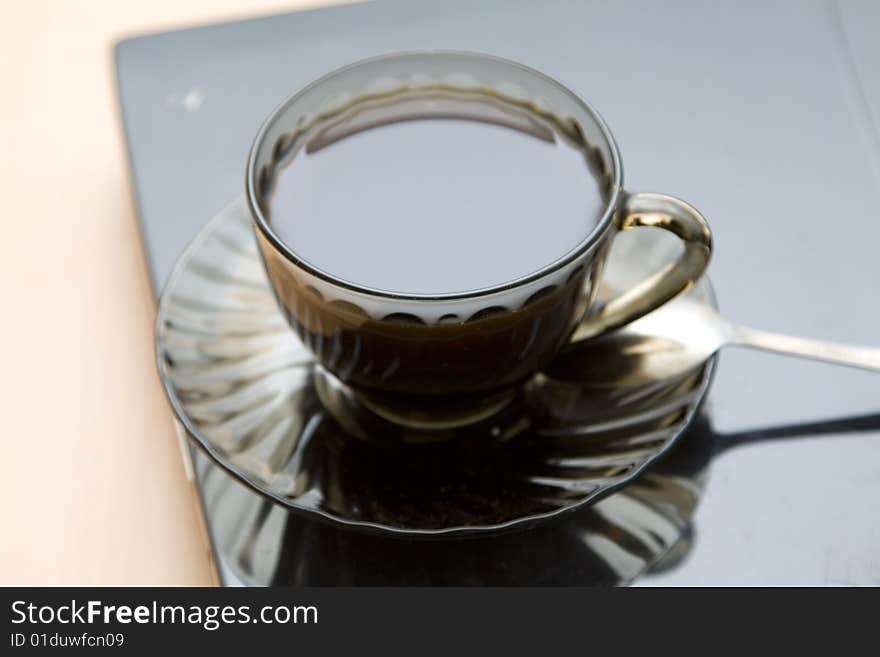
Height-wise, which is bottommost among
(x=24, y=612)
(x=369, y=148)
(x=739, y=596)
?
(x=739, y=596)

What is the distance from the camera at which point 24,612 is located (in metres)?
0.63

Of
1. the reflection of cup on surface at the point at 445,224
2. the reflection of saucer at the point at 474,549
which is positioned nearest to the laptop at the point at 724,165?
the reflection of saucer at the point at 474,549

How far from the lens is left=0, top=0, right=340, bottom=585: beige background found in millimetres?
667

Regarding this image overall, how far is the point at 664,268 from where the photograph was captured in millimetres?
668

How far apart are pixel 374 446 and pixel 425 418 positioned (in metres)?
0.03

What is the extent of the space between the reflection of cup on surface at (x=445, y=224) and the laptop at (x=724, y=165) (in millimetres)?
103

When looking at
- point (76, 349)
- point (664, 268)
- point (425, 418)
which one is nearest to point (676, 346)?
point (664, 268)

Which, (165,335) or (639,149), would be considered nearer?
(165,335)

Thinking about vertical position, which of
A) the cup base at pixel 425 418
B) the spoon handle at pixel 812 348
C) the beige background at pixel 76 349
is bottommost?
the spoon handle at pixel 812 348

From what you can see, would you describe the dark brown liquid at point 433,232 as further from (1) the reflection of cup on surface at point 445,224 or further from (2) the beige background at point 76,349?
(2) the beige background at point 76,349

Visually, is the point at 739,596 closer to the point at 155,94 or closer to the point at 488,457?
the point at 488,457

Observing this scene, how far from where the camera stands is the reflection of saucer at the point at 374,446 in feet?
1.97

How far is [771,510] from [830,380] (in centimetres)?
10

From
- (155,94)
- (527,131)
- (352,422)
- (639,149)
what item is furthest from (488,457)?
(155,94)
